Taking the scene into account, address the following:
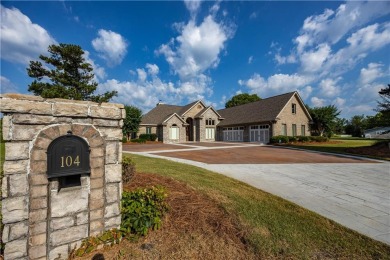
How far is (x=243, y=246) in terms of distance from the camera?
3.10 m

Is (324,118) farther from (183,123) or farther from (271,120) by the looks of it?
(183,123)

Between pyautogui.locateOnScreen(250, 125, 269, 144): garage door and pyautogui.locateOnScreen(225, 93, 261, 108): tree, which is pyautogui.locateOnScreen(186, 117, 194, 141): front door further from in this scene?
pyautogui.locateOnScreen(225, 93, 261, 108): tree

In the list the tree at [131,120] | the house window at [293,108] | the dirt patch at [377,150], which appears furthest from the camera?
the tree at [131,120]

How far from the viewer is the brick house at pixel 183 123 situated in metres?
31.0

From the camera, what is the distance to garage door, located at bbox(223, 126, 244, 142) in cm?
3083

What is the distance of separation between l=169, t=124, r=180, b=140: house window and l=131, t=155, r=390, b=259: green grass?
26382 millimetres

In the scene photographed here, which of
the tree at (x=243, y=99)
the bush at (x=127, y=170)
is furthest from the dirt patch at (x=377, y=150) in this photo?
the tree at (x=243, y=99)

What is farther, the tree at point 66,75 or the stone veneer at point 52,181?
the tree at point 66,75

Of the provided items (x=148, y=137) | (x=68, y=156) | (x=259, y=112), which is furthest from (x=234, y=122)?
(x=68, y=156)

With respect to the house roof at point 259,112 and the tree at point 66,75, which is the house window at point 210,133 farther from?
the tree at point 66,75

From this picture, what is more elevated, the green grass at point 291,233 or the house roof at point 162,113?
the house roof at point 162,113

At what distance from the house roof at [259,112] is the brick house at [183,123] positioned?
2545 mm

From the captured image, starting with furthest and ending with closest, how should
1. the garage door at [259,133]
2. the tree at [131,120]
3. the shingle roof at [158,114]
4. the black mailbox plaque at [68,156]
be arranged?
the shingle roof at [158,114]
the tree at [131,120]
the garage door at [259,133]
the black mailbox plaque at [68,156]

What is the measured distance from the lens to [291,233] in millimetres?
3438
